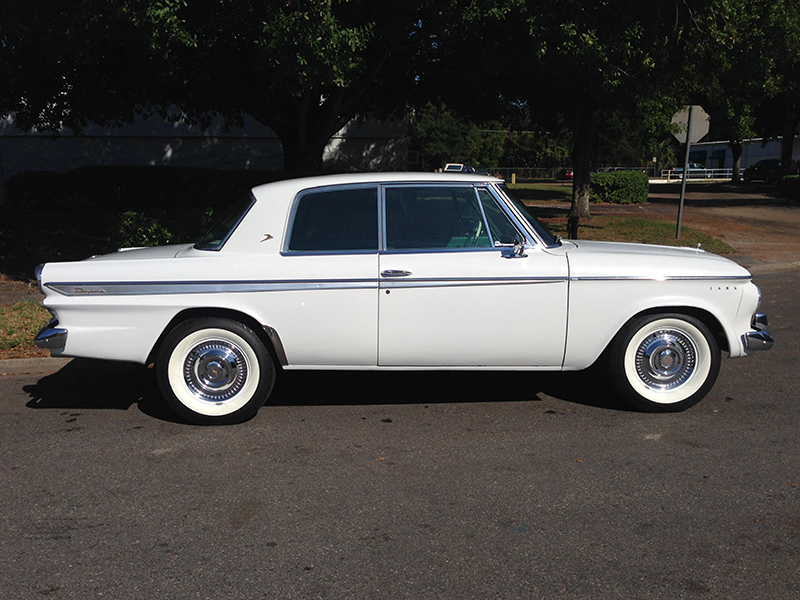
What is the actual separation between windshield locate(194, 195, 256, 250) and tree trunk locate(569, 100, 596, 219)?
15.8 meters

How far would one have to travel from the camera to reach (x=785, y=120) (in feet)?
137

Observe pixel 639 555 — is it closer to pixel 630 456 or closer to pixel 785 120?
pixel 630 456

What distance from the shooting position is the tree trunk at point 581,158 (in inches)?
800

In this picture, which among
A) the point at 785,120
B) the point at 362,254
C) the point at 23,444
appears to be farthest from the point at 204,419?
the point at 785,120

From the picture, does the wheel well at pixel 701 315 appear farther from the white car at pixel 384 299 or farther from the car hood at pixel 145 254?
the car hood at pixel 145 254

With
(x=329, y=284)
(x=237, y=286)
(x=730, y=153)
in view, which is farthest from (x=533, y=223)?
(x=730, y=153)

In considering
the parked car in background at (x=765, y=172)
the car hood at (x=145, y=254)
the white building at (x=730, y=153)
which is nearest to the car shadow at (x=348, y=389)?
the car hood at (x=145, y=254)

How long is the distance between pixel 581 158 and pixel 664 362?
1614 cm

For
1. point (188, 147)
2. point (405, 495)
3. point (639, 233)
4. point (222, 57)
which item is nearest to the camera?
point (405, 495)

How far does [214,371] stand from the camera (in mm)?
5328

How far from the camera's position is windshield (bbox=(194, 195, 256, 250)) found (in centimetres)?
539

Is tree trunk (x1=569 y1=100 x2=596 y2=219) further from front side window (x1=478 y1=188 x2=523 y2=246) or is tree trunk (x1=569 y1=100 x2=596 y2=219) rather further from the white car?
front side window (x1=478 y1=188 x2=523 y2=246)

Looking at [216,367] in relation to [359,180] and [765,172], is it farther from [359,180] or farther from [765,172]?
[765,172]

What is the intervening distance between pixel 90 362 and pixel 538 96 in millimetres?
13864
